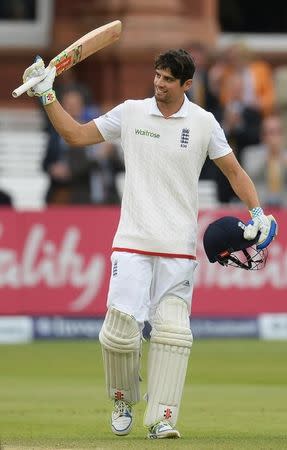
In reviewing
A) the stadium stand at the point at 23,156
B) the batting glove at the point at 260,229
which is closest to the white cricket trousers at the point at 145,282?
the batting glove at the point at 260,229

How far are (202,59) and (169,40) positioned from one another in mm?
2946

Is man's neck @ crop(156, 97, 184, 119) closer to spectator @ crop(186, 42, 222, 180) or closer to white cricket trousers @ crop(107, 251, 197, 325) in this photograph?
white cricket trousers @ crop(107, 251, 197, 325)

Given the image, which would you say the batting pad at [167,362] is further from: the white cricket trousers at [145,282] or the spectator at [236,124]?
the spectator at [236,124]

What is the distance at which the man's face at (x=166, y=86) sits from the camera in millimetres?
8352

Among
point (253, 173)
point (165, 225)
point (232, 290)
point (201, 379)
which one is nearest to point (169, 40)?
point (253, 173)

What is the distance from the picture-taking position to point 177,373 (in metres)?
8.39

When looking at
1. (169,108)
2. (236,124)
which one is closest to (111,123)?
(169,108)

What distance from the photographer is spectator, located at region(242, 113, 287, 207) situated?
17373mm

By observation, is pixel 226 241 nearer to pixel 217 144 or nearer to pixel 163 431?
pixel 217 144

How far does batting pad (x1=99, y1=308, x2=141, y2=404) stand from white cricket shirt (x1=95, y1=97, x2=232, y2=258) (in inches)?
14.2

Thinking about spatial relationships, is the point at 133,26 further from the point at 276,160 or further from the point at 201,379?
the point at 201,379

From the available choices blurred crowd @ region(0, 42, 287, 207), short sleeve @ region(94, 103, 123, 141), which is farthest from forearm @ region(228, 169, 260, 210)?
blurred crowd @ region(0, 42, 287, 207)

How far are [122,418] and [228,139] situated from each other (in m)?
8.81

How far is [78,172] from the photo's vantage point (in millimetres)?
16406
